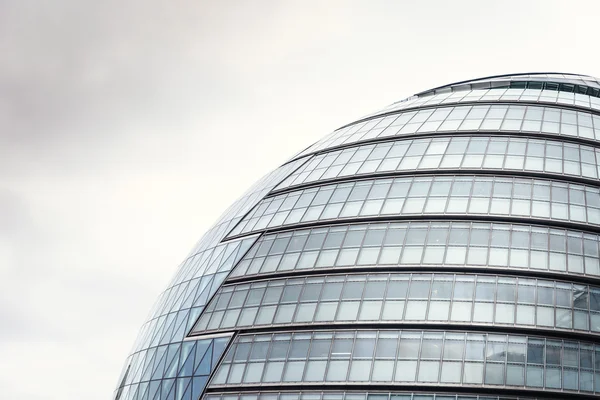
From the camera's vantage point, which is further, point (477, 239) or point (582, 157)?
point (582, 157)

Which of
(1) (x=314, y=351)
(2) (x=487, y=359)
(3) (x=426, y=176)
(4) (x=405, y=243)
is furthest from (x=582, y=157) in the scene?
(1) (x=314, y=351)

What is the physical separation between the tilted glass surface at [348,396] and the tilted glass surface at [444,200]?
9.91 m

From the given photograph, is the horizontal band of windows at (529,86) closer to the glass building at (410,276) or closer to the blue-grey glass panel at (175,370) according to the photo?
the glass building at (410,276)

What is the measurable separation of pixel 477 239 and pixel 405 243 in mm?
3472

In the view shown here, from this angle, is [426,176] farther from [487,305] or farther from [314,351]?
[314,351]

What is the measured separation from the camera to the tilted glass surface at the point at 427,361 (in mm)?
33125

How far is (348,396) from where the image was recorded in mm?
34094

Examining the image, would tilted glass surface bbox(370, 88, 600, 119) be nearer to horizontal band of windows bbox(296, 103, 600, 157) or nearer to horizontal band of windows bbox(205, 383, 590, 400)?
horizontal band of windows bbox(296, 103, 600, 157)

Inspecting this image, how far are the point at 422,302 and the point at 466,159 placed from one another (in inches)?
408

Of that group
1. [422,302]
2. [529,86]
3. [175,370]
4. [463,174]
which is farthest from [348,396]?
[529,86]

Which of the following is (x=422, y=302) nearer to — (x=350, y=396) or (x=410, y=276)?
(x=410, y=276)

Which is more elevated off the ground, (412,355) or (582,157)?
(582,157)

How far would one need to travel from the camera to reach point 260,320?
3866cm

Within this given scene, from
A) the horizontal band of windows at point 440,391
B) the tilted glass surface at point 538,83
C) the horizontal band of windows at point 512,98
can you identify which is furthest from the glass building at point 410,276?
the tilted glass surface at point 538,83
